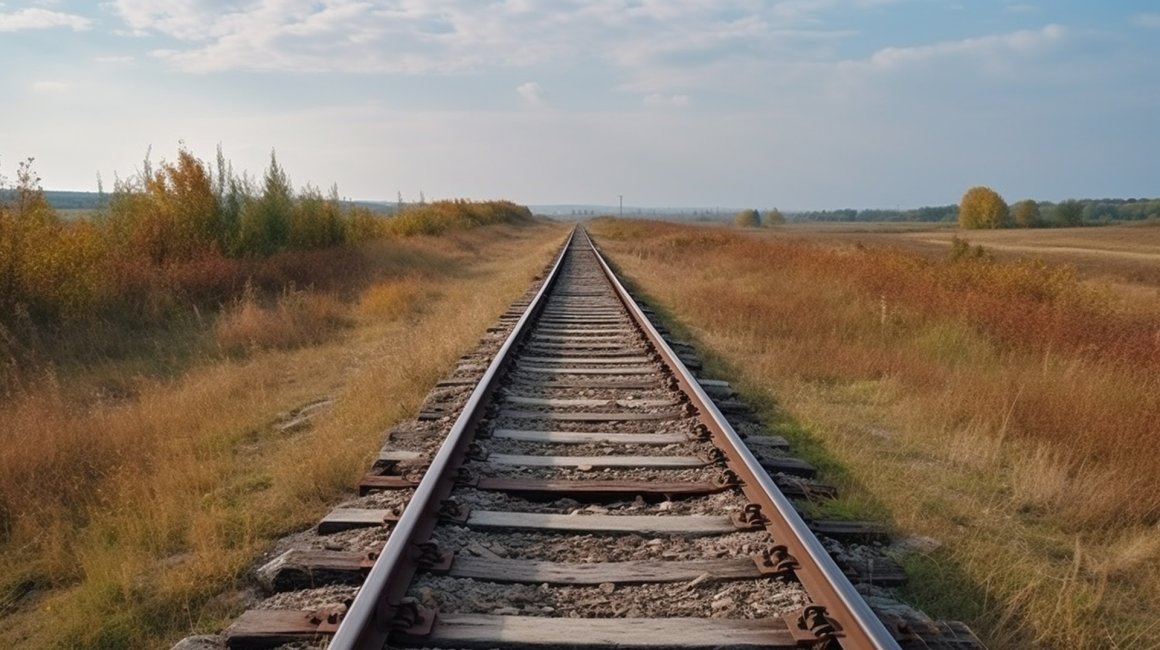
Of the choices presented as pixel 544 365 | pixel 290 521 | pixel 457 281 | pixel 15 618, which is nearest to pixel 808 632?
pixel 290 521

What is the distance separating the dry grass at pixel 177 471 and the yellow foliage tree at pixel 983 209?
88602 mm

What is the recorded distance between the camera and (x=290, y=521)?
452cm

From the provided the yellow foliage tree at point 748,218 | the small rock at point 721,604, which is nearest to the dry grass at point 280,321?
the small rock at point 721,604

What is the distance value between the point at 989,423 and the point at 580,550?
399cm

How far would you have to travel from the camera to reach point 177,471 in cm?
537

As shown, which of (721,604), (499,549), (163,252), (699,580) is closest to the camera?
(721,604)

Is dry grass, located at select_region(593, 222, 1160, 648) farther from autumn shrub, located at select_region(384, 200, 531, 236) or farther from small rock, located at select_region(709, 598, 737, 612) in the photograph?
autumn shrub, located at select_region(384, 200, 531, 236)

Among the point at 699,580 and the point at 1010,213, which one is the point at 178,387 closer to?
the point at 699,580

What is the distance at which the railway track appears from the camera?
10.0 feet

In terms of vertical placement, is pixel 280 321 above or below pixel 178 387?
above

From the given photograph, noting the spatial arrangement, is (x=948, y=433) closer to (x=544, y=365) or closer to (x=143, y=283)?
(x=544, y=365)

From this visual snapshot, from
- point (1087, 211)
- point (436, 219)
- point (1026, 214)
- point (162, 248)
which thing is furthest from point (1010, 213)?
point (162, 248)

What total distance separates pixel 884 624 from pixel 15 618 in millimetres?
3667

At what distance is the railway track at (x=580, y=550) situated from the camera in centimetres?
305
